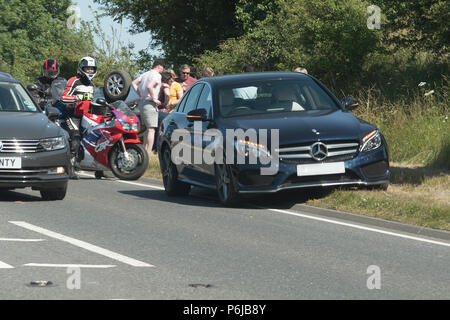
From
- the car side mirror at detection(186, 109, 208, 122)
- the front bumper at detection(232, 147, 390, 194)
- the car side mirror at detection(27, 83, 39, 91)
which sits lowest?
the front bumper at detection(232, 147, 390, 194)

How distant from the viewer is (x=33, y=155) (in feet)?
45.1

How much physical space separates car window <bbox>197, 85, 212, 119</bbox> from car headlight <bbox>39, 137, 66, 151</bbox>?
6.51 feet

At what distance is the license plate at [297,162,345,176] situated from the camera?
12.5 meters

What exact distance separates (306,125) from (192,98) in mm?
2703

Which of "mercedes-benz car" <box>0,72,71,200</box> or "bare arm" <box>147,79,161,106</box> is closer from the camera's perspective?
"mercedes-benz car" <box>0,72,71,200</box>

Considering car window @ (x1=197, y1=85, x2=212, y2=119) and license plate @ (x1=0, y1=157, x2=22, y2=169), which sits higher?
car window @ (x1=197, y1=85, x2=212, y2=119)

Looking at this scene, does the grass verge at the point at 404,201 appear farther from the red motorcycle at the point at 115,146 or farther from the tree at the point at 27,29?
the tree at the point at 27,29

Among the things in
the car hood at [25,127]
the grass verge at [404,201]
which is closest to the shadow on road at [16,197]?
the car hood at [25,127]

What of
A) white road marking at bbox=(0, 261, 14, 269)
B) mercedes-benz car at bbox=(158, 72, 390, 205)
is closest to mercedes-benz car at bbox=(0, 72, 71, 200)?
mercedes-benz car at bbox=(158, 72, 390, 205)

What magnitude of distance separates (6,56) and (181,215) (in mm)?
83484

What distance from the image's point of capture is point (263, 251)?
9.62 m

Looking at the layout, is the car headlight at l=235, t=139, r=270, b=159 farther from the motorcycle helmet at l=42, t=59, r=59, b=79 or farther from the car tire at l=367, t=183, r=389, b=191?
the motorcycle helmet at l=42, t=59, r=59, b=79
